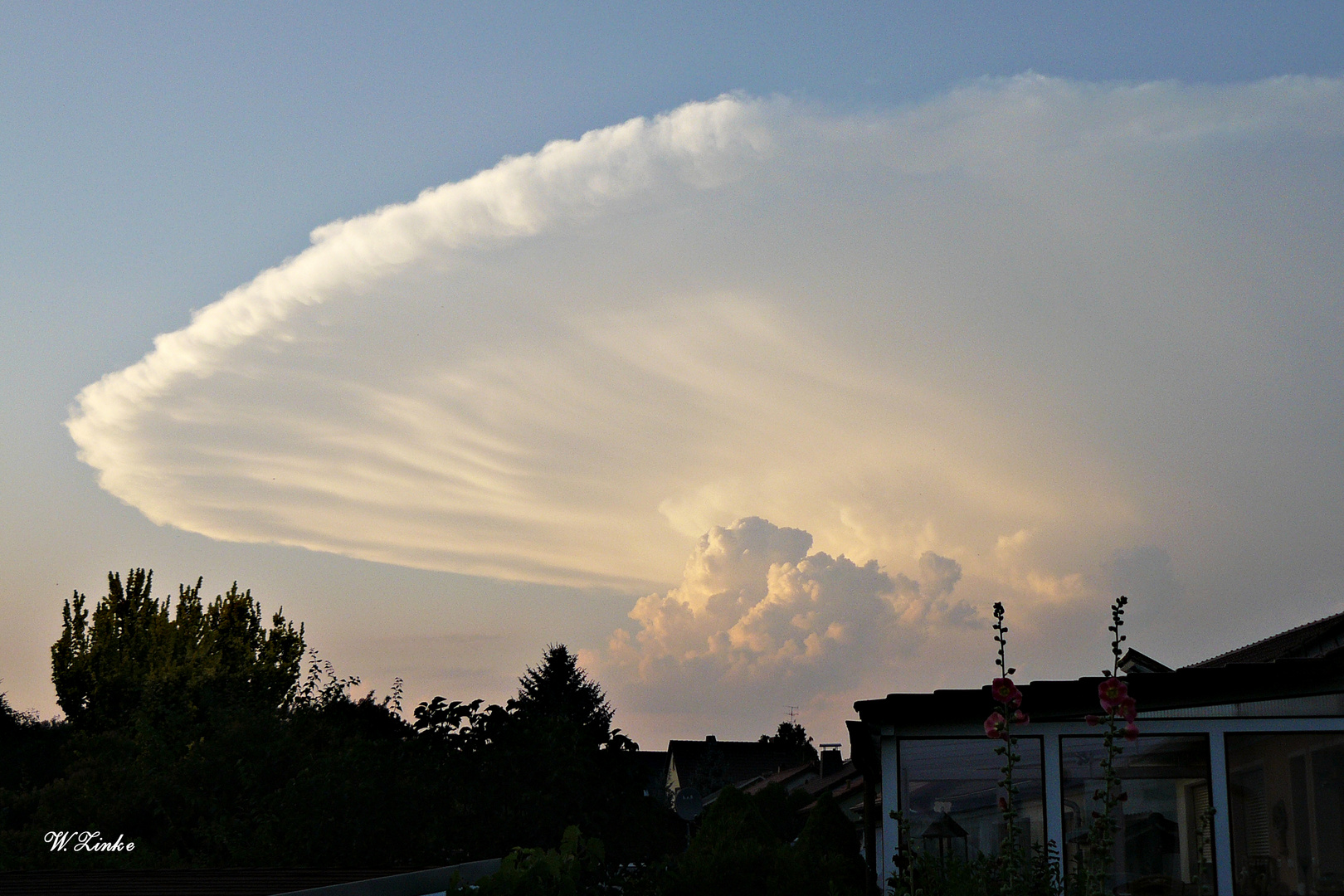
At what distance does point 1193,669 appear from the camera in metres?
12.1

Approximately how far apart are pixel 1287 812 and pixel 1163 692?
5.24 ft

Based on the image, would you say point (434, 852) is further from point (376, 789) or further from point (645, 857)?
point (645, 857)

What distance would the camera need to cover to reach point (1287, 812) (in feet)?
38.8

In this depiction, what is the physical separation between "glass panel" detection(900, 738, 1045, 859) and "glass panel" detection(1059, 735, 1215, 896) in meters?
0.37

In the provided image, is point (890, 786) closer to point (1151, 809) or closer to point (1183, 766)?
point (1151, 809)

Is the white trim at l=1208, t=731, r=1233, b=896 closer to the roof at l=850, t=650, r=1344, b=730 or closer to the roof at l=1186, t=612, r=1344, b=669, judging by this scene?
the roof at l=850, t=650, r=1344, b=730

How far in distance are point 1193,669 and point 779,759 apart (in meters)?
106

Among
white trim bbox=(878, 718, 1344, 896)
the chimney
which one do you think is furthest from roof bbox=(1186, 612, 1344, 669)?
the chimney

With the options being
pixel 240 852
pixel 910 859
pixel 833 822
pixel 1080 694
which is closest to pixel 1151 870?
pixel 1080 694

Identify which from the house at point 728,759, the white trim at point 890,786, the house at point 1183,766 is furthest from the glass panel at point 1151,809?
the house at point 728,759

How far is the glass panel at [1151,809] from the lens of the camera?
12.1 m

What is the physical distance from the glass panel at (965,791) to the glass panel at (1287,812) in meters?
1.95

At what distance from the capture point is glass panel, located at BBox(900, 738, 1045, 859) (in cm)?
1266

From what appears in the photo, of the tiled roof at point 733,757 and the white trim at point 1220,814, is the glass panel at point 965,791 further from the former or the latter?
the tiled roof at point 733,757
